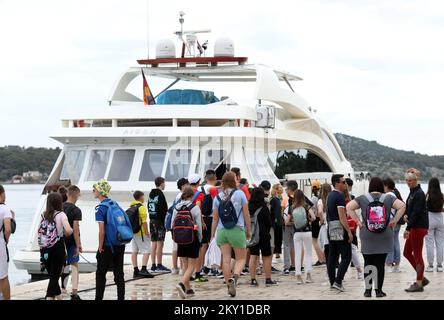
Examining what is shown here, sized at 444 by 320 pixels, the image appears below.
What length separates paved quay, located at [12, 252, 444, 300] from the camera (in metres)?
13.1

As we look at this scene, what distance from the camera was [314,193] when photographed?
56.4 feet

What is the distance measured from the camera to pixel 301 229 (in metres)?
14.7

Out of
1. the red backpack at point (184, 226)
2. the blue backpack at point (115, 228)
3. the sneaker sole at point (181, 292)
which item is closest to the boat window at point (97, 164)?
the red backpack at point (184, 226)

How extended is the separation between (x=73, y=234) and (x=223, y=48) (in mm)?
12593

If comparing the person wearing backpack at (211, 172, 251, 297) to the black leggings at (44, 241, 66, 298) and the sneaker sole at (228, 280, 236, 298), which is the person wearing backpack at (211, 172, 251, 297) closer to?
the sneaker sole at (228, 280, 236, 298)

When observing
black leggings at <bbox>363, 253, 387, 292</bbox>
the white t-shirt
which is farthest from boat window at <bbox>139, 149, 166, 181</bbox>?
the white t-shirt

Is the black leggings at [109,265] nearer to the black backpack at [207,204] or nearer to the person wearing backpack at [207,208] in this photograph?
the person wearing backpack at [207,208]

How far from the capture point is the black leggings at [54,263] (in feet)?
39.4

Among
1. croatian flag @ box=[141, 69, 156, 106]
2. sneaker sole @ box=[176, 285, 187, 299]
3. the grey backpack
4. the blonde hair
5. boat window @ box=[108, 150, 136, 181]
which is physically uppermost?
croatian flag @ box=[141, 69, 156, 106]

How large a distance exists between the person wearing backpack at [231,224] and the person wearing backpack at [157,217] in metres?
2.38

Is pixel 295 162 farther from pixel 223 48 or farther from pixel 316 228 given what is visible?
pixel 316 228

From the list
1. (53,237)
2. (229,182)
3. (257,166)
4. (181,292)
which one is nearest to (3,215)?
(53,237)

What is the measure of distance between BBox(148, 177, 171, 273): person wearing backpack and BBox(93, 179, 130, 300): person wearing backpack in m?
3.32
